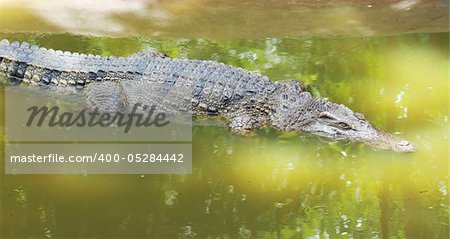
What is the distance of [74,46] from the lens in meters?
6.36

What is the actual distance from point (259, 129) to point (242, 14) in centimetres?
198

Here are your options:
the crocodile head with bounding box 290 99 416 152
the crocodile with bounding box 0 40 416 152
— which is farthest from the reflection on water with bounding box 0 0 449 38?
the crocodile head with bounding box 290 99 416 152

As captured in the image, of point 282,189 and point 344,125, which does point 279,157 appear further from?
point 344,125

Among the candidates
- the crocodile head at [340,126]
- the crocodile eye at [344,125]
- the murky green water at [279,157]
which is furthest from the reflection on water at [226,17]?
the crocodile eye at [344,125]

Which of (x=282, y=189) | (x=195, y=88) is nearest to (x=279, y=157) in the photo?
(x=282, y=189)

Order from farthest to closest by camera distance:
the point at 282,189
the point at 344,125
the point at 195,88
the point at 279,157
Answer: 1. the point at 195,88
2. the point at 344,125
3. the point at 279,157
4. the point at 282,189

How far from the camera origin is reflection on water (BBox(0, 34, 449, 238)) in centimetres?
425

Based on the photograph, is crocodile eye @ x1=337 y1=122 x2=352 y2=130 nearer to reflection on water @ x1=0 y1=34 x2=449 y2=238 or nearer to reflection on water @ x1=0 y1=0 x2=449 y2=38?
reflection on water @ x1=0 y1=34 x2=449 y2=238

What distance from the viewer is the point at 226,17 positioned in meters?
6.86

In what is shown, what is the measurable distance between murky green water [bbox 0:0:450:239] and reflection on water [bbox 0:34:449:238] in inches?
0.4

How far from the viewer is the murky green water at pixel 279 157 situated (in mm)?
4285

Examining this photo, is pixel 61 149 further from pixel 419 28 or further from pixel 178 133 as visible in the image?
pixel 419 28

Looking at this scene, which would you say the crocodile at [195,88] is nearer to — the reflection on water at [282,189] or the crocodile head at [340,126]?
the crocodile head at [340,126]

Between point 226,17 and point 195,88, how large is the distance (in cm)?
169
